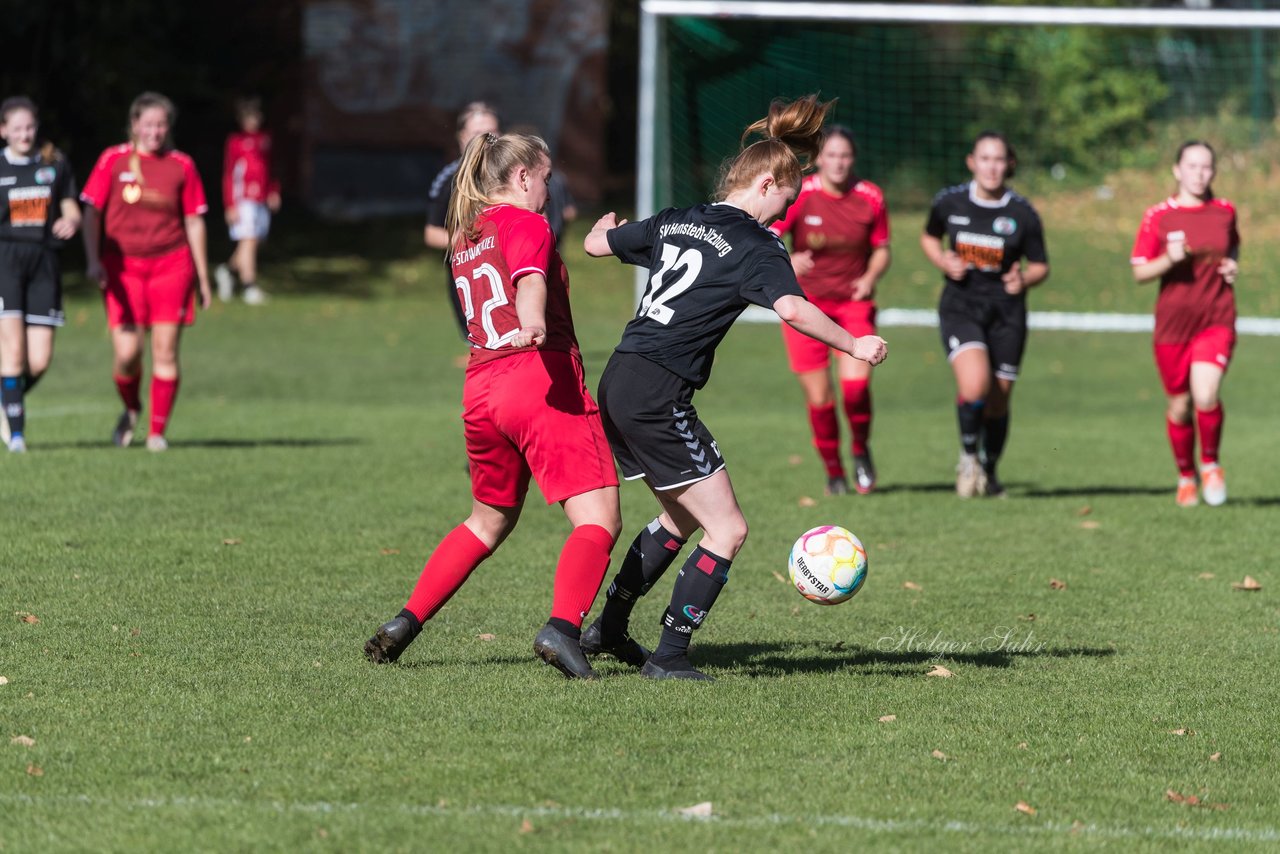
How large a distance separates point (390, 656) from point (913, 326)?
1889 cm

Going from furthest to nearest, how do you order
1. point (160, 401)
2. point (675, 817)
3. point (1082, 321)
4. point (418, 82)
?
point (418, 82)
point (1082, 321)
point (160, 401)
point (675, 817)

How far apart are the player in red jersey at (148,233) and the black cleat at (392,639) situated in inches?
245

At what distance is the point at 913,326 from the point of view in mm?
24297

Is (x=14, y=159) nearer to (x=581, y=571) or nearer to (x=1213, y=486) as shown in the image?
(x=581, y=571)

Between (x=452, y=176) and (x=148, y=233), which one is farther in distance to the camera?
(x=148, y=233)

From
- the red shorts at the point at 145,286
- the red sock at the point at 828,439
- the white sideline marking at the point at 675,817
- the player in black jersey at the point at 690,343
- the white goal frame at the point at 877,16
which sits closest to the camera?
the white sideline marking at the point at 675,817

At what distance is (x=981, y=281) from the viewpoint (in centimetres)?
1098

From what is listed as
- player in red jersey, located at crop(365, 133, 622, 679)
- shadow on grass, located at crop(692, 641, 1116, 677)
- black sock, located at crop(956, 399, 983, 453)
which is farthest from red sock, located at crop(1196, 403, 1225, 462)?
player in red jersey, located at crop(365, 133, 622, 679)

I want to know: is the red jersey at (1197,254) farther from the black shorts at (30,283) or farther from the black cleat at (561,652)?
the black shorts at (30,283)

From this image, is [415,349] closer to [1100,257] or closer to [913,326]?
[913,326]

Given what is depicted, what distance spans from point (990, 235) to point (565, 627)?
5885mm

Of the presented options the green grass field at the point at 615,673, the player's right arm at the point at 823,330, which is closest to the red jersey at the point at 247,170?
the green grass field at the point at 615,673

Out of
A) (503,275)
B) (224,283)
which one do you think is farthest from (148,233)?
(224,283)

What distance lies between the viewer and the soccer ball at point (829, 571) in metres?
6.13
